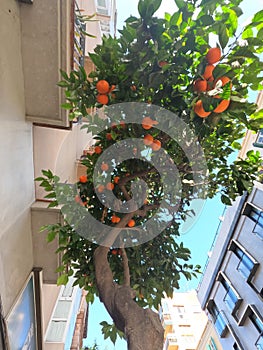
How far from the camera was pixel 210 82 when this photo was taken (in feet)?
3.55

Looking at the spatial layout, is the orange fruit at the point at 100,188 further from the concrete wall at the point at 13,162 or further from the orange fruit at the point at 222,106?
the orange fruit at the point at 222,106

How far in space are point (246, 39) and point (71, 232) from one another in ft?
5.81

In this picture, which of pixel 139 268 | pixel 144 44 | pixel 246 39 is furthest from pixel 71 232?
pixel 246 39

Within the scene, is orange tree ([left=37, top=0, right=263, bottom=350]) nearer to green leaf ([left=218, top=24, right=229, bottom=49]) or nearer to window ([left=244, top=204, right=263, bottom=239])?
green leaf ([left=218, top=24, right=229, bottom=49])

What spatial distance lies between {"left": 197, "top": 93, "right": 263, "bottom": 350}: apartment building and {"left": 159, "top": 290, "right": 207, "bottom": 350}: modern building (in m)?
4.26

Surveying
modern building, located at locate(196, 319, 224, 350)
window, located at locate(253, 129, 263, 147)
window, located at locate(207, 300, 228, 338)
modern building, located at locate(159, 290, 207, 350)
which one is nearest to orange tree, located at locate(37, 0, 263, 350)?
window, located at locate(253, 129, 263, 147)

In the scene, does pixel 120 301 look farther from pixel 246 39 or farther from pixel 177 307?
pixel 177 307

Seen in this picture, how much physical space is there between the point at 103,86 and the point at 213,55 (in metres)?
0.66

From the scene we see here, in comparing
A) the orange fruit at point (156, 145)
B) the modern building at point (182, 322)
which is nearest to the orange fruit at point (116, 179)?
the orange fruit at point (156, 145)

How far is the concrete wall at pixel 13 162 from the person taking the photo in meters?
1.61

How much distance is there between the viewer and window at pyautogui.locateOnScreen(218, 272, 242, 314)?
21.7 ft

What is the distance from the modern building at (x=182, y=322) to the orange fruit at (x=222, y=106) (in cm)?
1260

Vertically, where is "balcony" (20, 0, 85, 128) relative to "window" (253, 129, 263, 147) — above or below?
above

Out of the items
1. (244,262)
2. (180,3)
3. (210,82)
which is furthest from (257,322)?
(180,3)
